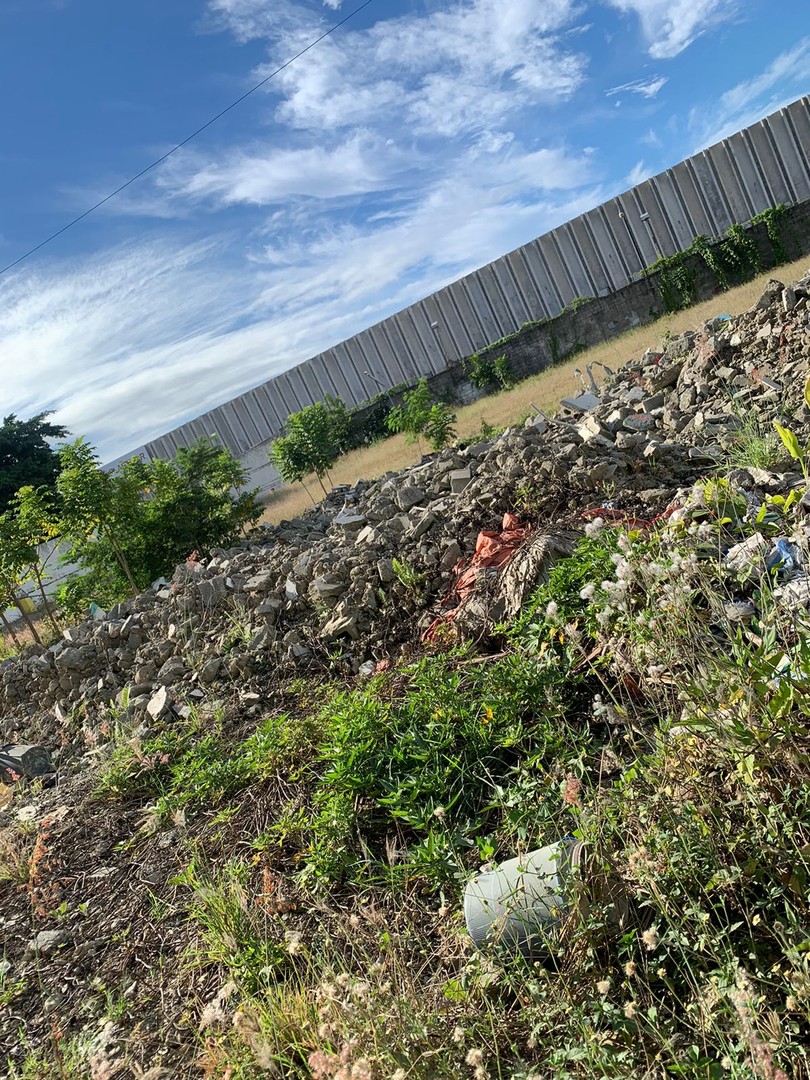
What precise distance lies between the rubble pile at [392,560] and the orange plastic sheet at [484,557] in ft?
0.64

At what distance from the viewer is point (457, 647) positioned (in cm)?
380

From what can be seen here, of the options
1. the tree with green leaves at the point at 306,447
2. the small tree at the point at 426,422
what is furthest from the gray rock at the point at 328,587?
the tree with green leaves at the point at 306,447

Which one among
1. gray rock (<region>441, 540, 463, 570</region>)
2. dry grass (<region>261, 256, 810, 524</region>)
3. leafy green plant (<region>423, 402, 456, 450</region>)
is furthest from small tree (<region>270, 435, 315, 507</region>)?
gray rock (<region>441, 540, 463, 570</region>)

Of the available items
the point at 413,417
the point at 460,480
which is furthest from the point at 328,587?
→ the point at 413,417

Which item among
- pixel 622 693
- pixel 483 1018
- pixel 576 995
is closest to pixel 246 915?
pixel 483 1018

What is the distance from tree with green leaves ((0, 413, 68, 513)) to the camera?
27.0m

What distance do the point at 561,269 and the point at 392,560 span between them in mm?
20081

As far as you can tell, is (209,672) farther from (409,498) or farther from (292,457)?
(292,457)

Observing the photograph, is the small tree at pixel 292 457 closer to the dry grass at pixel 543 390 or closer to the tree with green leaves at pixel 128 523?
the dry grass at pixel 543 390

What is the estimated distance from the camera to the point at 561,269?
74.3 ft

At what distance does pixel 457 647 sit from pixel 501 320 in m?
21.4

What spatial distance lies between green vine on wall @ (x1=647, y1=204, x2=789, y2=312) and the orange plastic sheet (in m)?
19.0

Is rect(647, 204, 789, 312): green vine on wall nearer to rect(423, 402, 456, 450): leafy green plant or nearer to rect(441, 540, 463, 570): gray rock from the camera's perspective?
rect(423, 402, 456, 450): leafy green plant

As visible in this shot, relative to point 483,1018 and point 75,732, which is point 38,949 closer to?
point 483,1018
